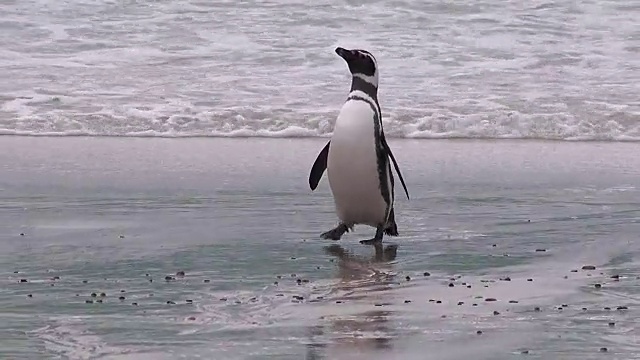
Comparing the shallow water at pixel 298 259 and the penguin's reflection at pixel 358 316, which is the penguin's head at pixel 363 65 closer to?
the shallow water at pixel 298 259

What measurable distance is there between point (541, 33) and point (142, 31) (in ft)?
13.9

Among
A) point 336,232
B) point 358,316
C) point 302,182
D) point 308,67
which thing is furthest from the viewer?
point 308,67

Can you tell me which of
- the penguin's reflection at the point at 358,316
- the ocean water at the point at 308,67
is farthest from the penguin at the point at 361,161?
the ocean water at the point at 308,67

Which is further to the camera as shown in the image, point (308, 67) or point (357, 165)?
point (308, 67)

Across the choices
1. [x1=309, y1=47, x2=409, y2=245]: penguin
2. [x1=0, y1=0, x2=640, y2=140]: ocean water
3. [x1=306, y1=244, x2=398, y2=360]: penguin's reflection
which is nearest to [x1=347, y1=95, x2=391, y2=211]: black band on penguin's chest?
[x1=309, y1=47, x2=409, y2=245]: penguin

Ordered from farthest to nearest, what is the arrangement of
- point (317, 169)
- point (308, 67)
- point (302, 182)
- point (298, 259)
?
point (308, 67) → point (302, 182) → point (317, 169) → point (298, 259)

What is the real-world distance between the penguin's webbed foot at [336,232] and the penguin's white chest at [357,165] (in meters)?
0.03

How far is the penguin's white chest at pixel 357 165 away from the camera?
496 centimetres

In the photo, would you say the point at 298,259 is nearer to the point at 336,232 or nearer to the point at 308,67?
the point at 336,232

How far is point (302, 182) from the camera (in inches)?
257

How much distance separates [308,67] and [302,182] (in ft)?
17.6

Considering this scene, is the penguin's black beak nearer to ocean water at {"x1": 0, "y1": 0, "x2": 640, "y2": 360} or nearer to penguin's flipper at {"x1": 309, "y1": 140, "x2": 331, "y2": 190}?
penguin's flipper at {"x1": 309, "y1": 140, "x2": 331, "y2": 190}

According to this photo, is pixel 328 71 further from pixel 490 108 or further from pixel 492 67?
pixel 490 108

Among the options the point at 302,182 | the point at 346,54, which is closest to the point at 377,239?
the point at 346,54
